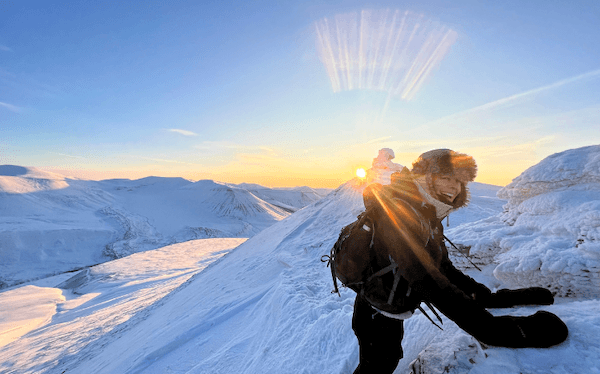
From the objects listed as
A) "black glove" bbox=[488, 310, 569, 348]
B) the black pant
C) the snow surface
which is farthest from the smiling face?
the snow surface

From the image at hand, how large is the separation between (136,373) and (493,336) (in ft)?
18.3

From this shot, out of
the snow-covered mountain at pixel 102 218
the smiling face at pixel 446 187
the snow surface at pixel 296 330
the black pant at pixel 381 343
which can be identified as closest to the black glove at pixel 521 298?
the snow surface at pixel 296 330

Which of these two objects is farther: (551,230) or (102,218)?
(102,218)

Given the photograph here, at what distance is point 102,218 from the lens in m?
54.1

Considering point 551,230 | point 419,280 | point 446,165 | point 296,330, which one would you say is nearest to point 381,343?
point 419,280

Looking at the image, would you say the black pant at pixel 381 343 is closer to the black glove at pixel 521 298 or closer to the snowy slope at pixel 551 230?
the black glove at pixel 521 298

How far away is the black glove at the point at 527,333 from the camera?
5.29 feet

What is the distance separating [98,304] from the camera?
1507 centimetres

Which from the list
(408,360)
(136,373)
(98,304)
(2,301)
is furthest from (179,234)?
(408,360)

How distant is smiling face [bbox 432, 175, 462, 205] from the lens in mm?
1902

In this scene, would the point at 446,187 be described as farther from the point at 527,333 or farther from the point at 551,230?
the point at 551,230

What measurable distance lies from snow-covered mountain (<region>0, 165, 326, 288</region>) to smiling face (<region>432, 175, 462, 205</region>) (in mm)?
47844

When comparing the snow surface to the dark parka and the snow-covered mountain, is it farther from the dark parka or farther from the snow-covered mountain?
the snow-covered mountain

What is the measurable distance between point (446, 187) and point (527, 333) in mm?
1090
